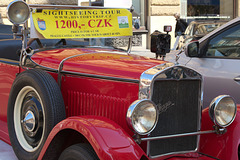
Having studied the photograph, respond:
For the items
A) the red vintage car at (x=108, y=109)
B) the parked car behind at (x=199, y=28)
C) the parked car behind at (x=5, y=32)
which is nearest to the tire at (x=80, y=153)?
the red vintage car at (x=108, y=109)

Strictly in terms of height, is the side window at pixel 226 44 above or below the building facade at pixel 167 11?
below

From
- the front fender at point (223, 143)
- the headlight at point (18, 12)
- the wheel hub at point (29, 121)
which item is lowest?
the front fender at point (223, 143)

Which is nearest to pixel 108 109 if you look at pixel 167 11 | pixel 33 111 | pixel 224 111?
pixel 33 111

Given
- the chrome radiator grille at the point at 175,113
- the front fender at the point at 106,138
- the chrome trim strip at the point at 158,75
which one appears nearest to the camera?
the front fender at the point at 106,138

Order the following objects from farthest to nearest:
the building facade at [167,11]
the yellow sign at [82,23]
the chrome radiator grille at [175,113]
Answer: the building facade at [167,11] < the yellow sign at [82,23] < the chrome radiator grille at [175,113]

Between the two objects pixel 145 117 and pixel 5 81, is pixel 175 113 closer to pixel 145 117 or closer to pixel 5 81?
pixel 145 117

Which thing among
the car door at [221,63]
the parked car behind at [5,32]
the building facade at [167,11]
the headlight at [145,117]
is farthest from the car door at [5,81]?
the building facade at [167,11]

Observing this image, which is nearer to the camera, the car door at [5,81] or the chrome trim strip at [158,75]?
the chrome trim strip at [158,75]

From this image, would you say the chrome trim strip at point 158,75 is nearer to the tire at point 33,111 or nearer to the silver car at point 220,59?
the tire at point 33,111

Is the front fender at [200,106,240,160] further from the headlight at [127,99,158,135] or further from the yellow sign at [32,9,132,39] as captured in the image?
the yellow sign at [32,9,132,39]

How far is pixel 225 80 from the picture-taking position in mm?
4641

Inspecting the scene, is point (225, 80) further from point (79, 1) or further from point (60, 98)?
point (79, 1)

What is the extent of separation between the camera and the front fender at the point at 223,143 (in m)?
3.27

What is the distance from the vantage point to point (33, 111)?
352 cm
